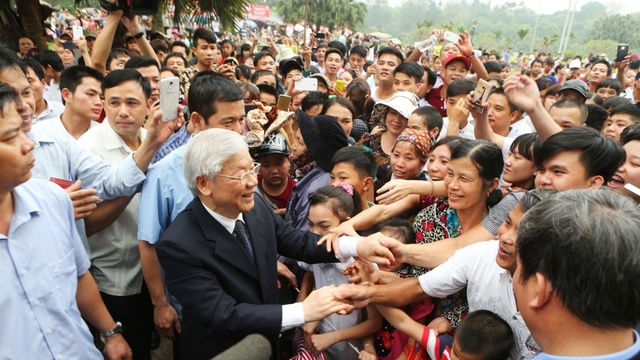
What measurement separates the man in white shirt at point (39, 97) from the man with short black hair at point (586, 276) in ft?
12.7

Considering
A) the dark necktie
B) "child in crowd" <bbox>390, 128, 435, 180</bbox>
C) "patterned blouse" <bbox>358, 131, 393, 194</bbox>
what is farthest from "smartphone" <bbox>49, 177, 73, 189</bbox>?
"patterned blouse" <bbox>358, 131, 393, 194</bbox>

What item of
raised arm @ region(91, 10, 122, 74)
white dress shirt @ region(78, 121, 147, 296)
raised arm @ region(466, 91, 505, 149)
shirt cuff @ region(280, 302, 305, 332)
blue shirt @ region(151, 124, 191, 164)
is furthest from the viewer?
raised arm @ region(91, 10, 122, 74)

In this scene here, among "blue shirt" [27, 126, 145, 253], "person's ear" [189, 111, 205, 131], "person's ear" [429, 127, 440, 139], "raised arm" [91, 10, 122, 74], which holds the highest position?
"raised arm" [91, 10, 122, 74]

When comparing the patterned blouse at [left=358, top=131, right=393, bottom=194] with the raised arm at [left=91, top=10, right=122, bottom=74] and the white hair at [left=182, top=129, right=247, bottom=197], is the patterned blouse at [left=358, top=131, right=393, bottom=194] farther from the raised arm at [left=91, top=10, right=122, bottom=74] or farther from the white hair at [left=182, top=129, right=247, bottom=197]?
the raised arm at [left=91, top=10, right=122, bottom=74]

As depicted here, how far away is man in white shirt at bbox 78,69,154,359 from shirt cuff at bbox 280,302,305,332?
45.8 inches

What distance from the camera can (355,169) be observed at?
2.92 meters

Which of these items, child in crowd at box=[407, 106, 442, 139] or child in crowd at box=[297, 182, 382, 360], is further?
child in crowd at box=[407, 106, 442, 139]

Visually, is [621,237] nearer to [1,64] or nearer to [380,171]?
[380,171]

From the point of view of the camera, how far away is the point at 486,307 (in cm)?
187

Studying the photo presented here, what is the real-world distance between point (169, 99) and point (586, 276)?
2.07 metres

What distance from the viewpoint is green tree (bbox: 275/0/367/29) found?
50688 millimetres

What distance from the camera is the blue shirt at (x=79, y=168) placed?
2.21 m

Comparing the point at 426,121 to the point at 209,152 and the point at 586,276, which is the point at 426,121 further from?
the point at 586,276

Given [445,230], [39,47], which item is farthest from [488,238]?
[39,47]
